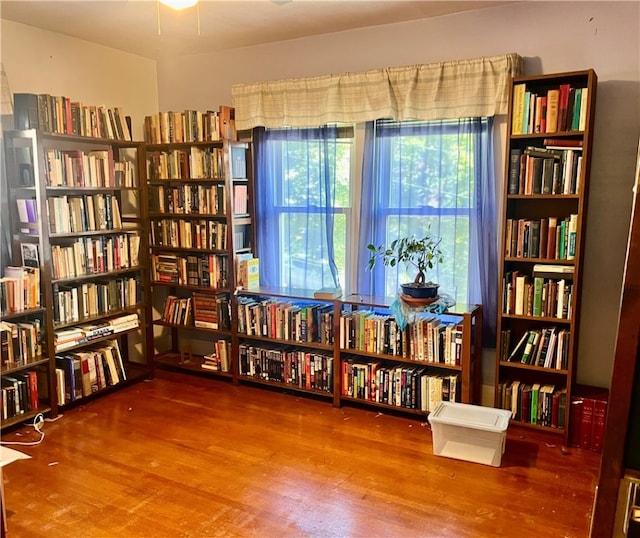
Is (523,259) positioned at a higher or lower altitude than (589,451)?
higher

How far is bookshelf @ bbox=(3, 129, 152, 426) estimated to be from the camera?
11.0ft

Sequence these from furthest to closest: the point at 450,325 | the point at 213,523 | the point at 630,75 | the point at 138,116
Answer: the point at 138,116, the point at 450,325, the point at 630,75, the point at 213,523

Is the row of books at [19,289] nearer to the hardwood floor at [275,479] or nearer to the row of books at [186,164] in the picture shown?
the hardwood floor at [275,479]

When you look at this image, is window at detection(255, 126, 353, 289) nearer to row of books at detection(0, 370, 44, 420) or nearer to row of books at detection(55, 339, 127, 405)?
row of books at detection(55, 339, 127, 405)

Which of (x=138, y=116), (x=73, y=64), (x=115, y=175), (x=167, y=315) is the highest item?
(x=73, y=64)

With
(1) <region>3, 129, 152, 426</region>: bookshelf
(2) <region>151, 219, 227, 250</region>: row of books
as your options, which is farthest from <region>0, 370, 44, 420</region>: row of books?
(2) <region>151, 219, 227, 250</region>: row of books

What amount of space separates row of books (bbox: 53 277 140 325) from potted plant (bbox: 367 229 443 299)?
1.79 meters

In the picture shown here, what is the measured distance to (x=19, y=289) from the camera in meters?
3.23

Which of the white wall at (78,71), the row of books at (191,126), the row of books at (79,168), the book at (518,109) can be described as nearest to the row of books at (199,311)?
the row of books at (79,168)

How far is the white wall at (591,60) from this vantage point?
297 centimetres

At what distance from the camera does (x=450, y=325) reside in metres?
3.32

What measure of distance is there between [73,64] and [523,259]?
10.8 ft

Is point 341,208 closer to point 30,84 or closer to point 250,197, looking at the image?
point 250,197

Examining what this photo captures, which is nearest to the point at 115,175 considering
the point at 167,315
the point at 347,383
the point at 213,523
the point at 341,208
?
the point at 167,315
